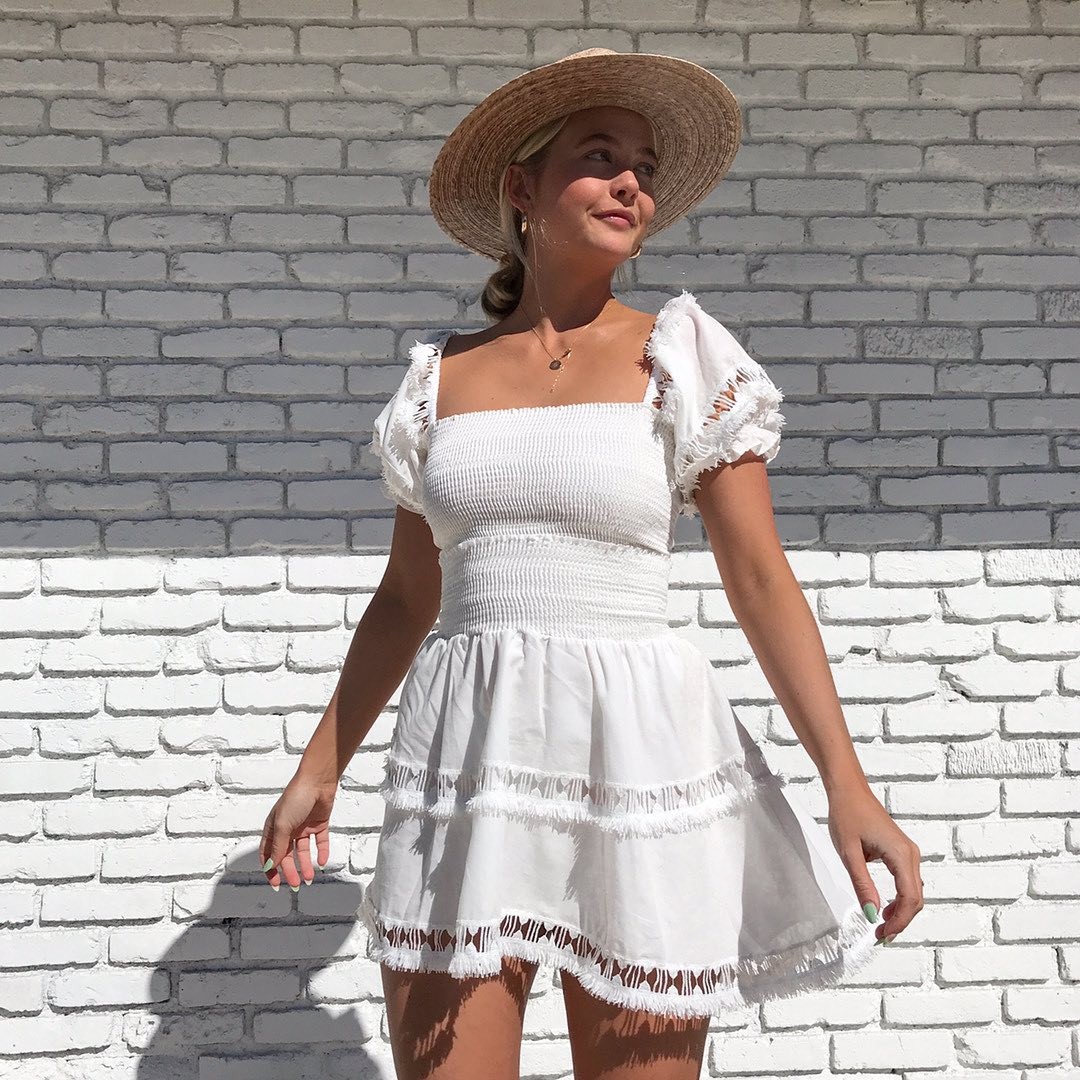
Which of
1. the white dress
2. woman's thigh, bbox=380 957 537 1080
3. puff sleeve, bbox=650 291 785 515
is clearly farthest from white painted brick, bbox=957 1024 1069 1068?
puff sleeve, bbox=650 291 785 515

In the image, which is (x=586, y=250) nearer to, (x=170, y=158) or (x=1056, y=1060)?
(x=170, y=158)

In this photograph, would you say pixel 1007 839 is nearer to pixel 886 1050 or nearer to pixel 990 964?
pixel 990 964

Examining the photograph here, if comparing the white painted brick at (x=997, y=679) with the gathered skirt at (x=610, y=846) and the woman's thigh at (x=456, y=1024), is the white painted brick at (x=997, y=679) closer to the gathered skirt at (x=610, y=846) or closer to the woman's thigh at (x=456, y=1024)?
the gathered skirt at (x=610, y=846)

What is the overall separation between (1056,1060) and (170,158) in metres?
3.26

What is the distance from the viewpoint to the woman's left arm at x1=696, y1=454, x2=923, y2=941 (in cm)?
155

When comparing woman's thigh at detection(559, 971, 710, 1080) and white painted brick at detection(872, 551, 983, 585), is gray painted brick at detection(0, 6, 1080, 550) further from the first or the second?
woman's thigh at detection(559, 971, 710, 1080)

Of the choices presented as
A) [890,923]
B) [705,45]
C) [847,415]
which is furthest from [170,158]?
[890,923]

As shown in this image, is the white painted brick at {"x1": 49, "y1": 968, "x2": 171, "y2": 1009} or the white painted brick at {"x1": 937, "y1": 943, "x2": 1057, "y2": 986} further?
the white painted brick at {"x1": 937, "y1": 943, "x2": 1057, "y2": 986}

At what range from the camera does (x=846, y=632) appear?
3.38 meters

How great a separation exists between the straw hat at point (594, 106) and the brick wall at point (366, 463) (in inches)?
45.0

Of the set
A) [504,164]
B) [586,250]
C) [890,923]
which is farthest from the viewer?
[504,164]

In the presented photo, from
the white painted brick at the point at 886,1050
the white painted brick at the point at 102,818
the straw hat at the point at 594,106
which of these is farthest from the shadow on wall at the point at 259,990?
the straw hat at the point at 594,106

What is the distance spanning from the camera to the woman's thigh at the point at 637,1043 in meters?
1.65

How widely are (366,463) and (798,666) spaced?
6.12ft
